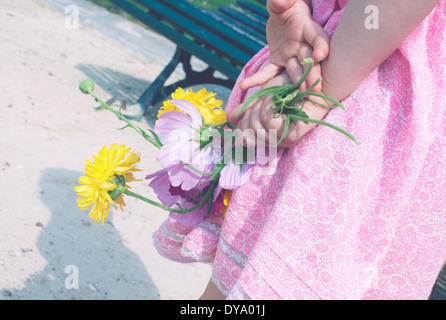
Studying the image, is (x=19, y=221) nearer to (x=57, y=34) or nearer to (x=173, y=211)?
(x=173, y=211)

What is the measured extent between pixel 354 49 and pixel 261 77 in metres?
0.22

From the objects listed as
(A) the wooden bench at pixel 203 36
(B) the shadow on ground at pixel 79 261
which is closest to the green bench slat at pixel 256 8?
(A) the wooden bench at pixel 203 36

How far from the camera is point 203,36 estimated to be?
3.02 m

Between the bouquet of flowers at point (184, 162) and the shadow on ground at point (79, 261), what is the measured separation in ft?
2.46

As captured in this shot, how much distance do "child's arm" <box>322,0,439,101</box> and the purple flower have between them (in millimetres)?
283

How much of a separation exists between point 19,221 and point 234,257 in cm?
122

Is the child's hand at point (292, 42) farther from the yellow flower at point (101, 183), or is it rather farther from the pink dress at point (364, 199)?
the yellow flower at point (101, 183)

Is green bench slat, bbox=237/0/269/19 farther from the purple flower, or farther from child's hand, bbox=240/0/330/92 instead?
the purple flower

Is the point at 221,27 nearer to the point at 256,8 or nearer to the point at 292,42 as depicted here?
the point at 256,8

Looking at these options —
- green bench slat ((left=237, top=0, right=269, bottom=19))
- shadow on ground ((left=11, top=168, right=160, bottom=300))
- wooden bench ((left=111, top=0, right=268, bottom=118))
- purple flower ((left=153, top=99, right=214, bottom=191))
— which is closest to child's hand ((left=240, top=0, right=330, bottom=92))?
purple flower ((left=153, top=99, right=214, bottom=191))

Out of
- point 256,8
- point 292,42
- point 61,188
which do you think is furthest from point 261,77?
point 256,8

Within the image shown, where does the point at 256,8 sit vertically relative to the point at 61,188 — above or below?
above

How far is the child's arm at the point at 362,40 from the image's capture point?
3.03 feet

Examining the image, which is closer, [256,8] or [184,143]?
→ [184,143]
